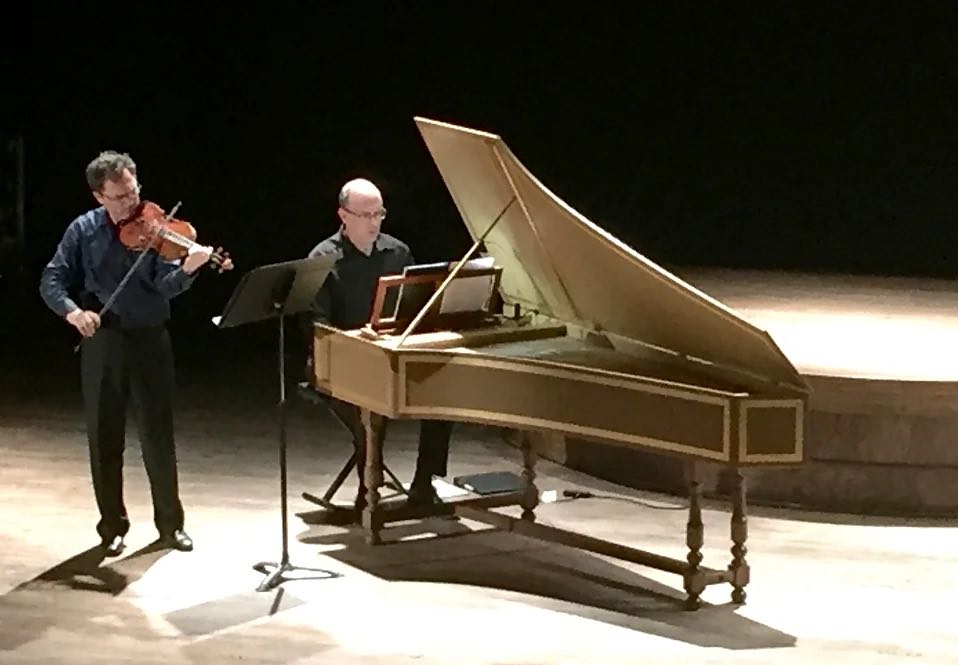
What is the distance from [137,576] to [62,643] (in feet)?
1.85

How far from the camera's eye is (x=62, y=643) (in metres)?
4.25

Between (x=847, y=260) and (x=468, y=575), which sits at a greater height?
(x=847, y=260)

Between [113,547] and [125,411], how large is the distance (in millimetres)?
433

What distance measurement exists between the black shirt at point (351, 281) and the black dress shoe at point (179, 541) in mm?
834

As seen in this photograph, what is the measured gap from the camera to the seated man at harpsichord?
523 centimetres

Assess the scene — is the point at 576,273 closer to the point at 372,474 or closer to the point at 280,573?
the point at 372,474

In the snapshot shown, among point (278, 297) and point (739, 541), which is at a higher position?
point (278, 297)

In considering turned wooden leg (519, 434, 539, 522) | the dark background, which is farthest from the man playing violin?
the dark background

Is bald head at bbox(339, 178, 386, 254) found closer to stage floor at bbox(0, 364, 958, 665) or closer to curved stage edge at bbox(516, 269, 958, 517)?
stage floor at bbox(0, 364, 958, 665)

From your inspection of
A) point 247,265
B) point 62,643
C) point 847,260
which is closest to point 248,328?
point 247,265

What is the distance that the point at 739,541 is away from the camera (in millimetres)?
4523

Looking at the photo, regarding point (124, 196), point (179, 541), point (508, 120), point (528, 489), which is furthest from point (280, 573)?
point (508, 120)

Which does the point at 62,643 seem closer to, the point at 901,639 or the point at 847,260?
the point at 901,639

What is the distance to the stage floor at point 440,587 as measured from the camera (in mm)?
4207
